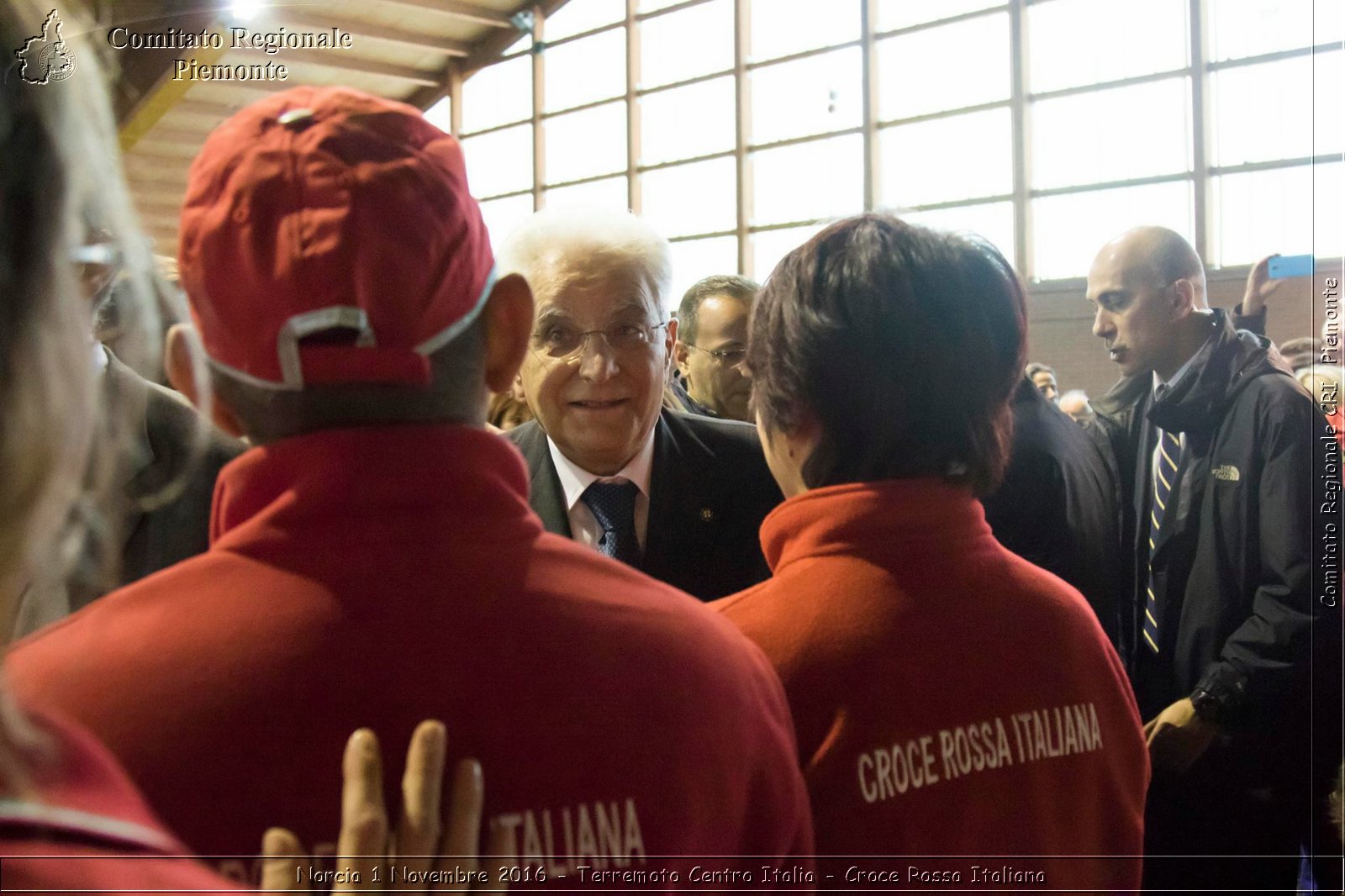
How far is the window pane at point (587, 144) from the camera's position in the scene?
8961 millimetres

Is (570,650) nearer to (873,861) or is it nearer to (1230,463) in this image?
(873,861)

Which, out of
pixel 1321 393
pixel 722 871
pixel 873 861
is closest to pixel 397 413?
pixel 722 871

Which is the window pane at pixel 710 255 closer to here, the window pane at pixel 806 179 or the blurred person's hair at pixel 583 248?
the window pane at pixel 806 179

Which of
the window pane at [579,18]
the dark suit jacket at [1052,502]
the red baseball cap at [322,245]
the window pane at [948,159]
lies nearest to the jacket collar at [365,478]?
the red baseball cap at [322,245]

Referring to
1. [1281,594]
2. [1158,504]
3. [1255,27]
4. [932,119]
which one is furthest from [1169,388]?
[932,119]

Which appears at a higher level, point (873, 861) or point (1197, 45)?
point (1197, 45)

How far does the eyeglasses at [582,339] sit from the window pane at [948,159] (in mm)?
7296

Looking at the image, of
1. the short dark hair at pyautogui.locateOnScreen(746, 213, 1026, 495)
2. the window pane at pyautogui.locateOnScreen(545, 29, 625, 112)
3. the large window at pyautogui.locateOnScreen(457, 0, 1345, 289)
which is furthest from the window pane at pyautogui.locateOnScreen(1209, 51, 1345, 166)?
the short dark hair at pyautogui.locateOnScreen(746, 213, 1026, 495)

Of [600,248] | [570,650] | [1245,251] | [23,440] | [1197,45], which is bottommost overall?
[570,650]

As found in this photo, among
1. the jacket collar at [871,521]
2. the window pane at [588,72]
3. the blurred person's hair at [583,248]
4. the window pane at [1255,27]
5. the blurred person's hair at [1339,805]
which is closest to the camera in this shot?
the jacket collar at [871,521]

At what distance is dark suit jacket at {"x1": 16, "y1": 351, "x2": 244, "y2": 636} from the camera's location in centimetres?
116

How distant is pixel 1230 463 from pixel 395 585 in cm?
200

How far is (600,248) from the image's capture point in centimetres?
144

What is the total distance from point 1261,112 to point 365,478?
8517 mm
